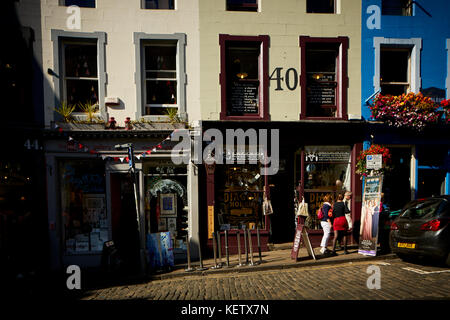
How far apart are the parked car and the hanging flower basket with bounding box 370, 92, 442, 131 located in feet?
9.58

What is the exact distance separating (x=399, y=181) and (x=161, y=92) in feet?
30.7

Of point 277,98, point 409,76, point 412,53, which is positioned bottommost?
point 277,98

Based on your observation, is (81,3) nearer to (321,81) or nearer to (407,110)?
(321,81)

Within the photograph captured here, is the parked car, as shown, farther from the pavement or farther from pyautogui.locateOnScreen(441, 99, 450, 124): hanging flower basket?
pyautogui.locateOnScreen(441, 99, 450, 124): hanging flower basket

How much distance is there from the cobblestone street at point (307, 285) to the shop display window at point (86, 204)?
2789 mm

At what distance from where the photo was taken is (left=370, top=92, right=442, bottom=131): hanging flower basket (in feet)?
27.8

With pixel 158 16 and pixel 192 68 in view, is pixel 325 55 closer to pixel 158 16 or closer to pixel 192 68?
pixel 192 68

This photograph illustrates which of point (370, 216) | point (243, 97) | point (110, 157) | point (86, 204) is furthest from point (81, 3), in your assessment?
point (370, 216)

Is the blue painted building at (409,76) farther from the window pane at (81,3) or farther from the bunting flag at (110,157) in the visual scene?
the window pane at (81,3)

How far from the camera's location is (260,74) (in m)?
8.95

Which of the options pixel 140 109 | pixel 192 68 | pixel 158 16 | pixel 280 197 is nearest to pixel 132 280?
pixel 140 109

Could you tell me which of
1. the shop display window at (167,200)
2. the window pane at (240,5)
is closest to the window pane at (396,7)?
the window pane at (240,5)

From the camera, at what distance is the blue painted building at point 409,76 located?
899cm
